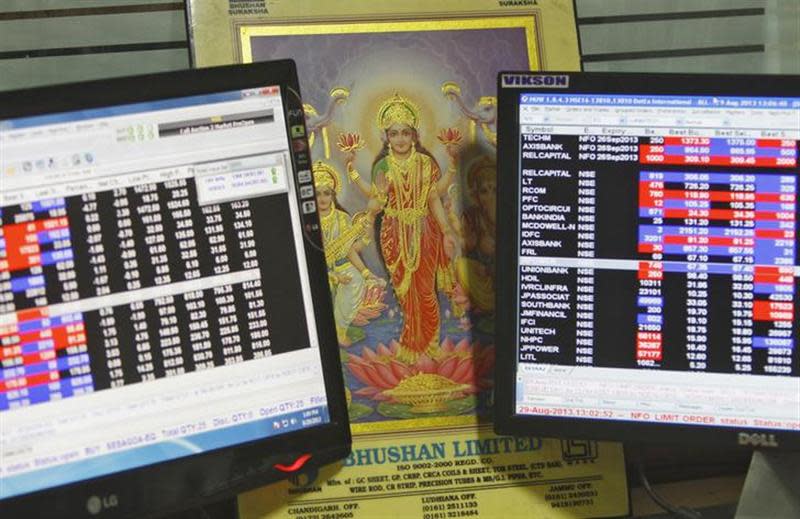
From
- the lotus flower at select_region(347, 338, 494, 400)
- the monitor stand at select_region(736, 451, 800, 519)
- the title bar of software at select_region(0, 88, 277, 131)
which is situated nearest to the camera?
the title bar of software at select_region(0, 88, 277, 131)

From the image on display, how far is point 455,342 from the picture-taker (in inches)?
40.9

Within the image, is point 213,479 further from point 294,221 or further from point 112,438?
point 294,221

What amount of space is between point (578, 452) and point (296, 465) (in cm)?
34

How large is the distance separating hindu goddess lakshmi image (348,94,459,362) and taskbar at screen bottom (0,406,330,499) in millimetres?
192

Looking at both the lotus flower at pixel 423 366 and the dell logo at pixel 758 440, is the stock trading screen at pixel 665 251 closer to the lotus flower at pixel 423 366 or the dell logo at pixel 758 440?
the dell logo at pixel 758 440

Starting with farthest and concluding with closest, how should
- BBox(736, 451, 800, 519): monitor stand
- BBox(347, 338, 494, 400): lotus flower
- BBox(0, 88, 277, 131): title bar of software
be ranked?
BBox(347, 338, 494, 400): lotus flower < BBox(736, 451, 800, 519): monitor stand < BBox(0, 88, 277, 131): title bar of software

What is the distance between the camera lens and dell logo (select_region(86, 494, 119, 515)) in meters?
0.81

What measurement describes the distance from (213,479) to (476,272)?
39cm

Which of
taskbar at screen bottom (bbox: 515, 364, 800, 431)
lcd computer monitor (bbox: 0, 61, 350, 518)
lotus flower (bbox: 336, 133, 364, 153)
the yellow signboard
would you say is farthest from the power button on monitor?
lotus flower (bbox: 336, 133, 364, 153)

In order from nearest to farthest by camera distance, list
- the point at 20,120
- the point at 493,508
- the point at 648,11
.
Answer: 1. the point at 20,120
2. the point at 493,508
3. the point at 648,11

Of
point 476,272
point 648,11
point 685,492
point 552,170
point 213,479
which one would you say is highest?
point 648,11

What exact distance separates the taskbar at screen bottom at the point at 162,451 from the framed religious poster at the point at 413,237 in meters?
0.14

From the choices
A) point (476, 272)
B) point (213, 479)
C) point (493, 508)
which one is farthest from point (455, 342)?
point (213, 479)

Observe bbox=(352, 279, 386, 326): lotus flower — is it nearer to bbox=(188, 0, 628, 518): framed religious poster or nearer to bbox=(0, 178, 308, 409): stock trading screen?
bbox=(188, 0, 628, 518): framed religious poster
